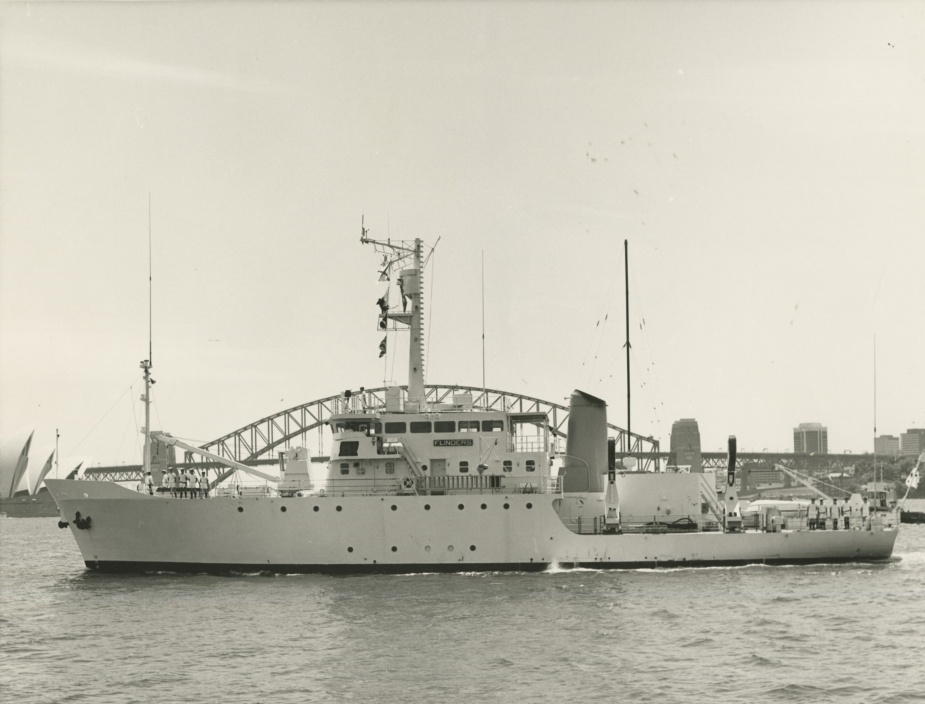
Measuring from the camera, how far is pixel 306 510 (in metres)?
29.6

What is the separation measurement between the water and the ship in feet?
2.75

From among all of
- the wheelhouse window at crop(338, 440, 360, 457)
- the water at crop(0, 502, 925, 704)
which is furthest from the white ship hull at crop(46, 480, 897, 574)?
the wheelhouse window at crop(338, 440, 360, 457)

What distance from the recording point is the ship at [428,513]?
29.5m

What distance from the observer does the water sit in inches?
664

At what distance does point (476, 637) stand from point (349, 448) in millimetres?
11261

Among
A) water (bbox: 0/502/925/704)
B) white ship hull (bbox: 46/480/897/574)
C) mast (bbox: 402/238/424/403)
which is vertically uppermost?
mast (bbox: 402/238/424/403)

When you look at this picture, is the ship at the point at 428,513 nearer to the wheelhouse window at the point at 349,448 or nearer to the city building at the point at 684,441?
the wheelhouse window at the point at 349,448

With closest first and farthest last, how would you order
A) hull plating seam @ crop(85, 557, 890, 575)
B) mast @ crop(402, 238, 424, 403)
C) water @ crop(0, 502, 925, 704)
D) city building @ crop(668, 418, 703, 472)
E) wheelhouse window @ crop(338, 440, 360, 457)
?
1. water @ crop(0, 502, 925, 704)
2. hull plating seam @ crop(85, 557, 890, 575)
3. wheelhouse window @ crop(338, 440, 360, 457)
4. mast @ crop(402, 238, 424, 403)
5. city building @ crop(668, 418, 703, 472)

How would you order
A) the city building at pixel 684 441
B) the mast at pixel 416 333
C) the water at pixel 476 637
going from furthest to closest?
1. the city building at pixel 684 441
2. the mast at pixel 416 333
3. the water at pixel 476 637

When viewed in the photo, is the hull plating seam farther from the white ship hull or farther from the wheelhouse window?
the wheelhouse window


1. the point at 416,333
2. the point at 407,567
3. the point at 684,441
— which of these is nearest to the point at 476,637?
the point at 407,567

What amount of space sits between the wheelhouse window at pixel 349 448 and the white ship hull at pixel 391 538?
1.68 m

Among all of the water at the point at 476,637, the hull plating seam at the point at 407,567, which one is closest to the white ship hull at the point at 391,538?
the hull plating seam at the point at 407,567

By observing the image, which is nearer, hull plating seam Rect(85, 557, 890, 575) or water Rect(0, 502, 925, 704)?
water Rect(0, 502, 925, 704)
